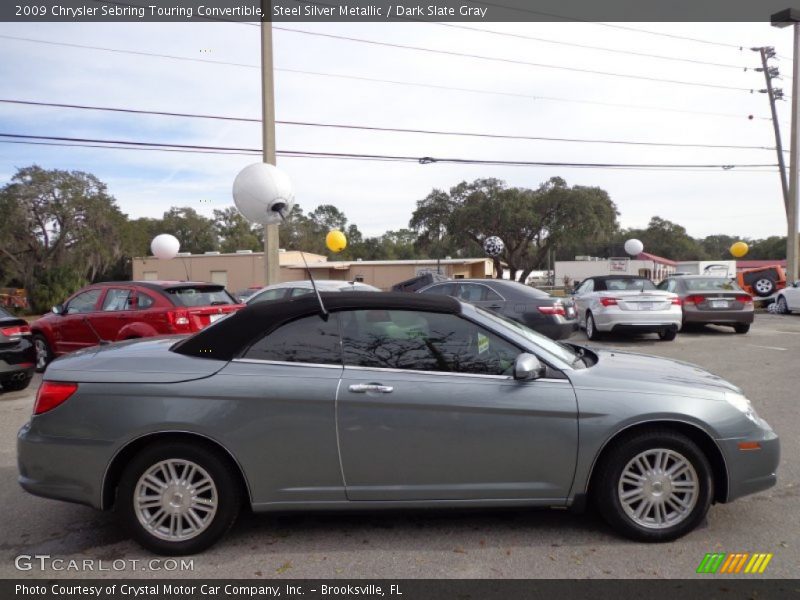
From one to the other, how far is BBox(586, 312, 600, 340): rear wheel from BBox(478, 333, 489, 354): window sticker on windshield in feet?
32.1

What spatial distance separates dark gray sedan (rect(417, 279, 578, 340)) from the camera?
427 inches

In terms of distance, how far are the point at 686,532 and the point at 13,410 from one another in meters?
7.47

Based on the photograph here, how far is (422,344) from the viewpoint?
3807 mm

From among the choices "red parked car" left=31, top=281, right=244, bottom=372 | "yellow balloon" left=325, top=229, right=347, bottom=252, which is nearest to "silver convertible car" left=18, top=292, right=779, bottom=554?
"red parked car" left=31, top=281, right=244, bottom=372

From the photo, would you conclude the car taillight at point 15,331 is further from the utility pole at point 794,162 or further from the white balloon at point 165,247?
the utility pole at point 794,162

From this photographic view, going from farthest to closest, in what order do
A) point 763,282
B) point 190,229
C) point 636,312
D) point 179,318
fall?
1. point 190,229
2. point 763,282
3. point 636,312
4. point 179,318

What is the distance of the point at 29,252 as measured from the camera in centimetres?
3819

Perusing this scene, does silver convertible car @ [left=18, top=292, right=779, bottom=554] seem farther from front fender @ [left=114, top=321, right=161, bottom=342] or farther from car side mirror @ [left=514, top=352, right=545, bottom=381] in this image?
front fender @ [left=114, top=321, right=161, bottom=342]

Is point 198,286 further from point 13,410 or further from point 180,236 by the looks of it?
point 180,236

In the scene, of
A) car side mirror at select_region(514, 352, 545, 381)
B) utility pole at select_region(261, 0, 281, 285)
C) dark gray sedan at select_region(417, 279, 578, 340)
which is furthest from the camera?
utility pole at select_region(261, 0, 281, 285)

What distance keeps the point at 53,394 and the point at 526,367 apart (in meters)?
2.78

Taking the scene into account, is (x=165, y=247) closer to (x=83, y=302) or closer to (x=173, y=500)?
(x=83, y=302)

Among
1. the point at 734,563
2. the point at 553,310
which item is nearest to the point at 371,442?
the point at 734,563

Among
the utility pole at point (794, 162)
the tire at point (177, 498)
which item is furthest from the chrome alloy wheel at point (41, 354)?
the utility pole at point (794, 162)
